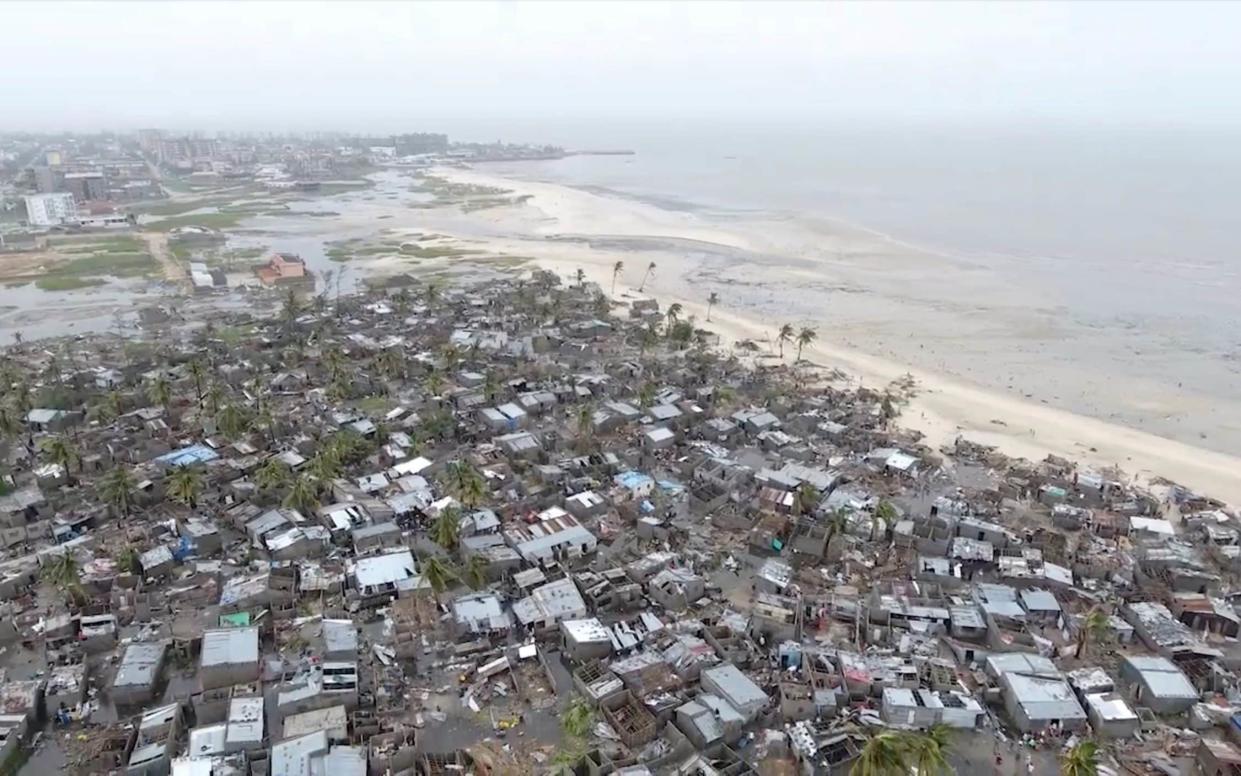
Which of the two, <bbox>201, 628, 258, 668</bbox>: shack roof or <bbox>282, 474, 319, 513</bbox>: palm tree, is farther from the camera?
<bbox>282, 474, 319, 513</bbox>: palm tree

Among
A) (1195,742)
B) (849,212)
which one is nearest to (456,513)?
(1195,742)

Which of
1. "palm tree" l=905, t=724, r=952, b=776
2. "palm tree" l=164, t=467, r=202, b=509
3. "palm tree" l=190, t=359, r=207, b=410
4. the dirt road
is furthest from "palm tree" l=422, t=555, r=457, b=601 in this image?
the dirt road

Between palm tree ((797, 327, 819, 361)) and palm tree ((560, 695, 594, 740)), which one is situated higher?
palm tree ((797, 327, 819, 361))

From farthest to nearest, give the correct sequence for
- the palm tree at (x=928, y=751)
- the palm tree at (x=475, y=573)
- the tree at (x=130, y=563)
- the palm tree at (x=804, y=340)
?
1. the palm tree at (x=804, y=340)
2. the tree at (x=130, y=563)
3. the palm tree at (x=475, y=573)
4. the palm tree at (x=928, y=751)

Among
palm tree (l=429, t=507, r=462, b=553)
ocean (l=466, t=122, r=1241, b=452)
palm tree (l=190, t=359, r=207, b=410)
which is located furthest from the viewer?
ocean (l=466, t=122, r=1241, b=452)

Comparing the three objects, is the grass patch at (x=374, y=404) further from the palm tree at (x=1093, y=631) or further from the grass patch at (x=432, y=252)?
the grass patch at (x=432, y=252)

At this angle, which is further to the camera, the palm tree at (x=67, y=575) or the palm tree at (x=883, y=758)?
the palm tree at (x=67, y=575)

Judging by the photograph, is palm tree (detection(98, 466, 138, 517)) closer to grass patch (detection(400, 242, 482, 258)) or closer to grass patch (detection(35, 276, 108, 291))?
grass patch (detection(35, 276, 108, 291))

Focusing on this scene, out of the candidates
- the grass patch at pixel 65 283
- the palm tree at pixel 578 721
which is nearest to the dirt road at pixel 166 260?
the grass patch at pixel 65 283
